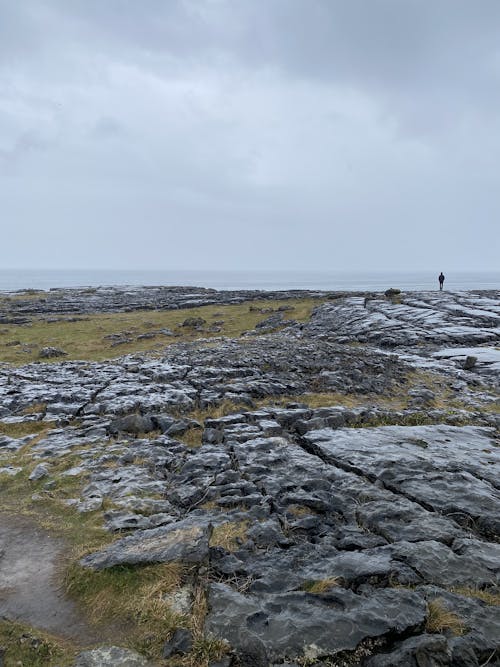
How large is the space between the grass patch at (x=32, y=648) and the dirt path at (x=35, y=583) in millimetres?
248

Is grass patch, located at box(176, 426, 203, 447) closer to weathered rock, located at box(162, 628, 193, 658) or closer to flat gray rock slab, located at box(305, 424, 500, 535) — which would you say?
flat gray rock slab, located at box(305, 424, 500, 535)

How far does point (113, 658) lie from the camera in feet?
22.4

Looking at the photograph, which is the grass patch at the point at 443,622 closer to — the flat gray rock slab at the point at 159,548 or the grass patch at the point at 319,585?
the grass patch at the point at 319,585

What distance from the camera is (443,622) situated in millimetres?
7082

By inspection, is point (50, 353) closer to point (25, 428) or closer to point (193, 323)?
point (193, 323)

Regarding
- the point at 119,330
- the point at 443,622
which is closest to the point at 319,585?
the point at 443,622

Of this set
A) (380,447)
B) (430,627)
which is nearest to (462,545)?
(430,627)

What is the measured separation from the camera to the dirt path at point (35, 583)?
25.3 feet

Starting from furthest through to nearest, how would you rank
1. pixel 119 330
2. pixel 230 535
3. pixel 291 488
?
1. pixel 119 330
2. pixel 291 488
3. pixel 230 535

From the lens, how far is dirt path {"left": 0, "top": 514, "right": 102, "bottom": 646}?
25.3ft

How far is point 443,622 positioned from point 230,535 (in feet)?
15.5

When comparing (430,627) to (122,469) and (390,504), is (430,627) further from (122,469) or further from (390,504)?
(122,469)

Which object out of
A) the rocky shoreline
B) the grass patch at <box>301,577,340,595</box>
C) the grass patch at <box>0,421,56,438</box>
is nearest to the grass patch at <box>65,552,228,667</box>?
the rocky shoreline

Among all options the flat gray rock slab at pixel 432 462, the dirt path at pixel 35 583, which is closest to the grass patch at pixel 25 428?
the dirt path at pixel 35 583
